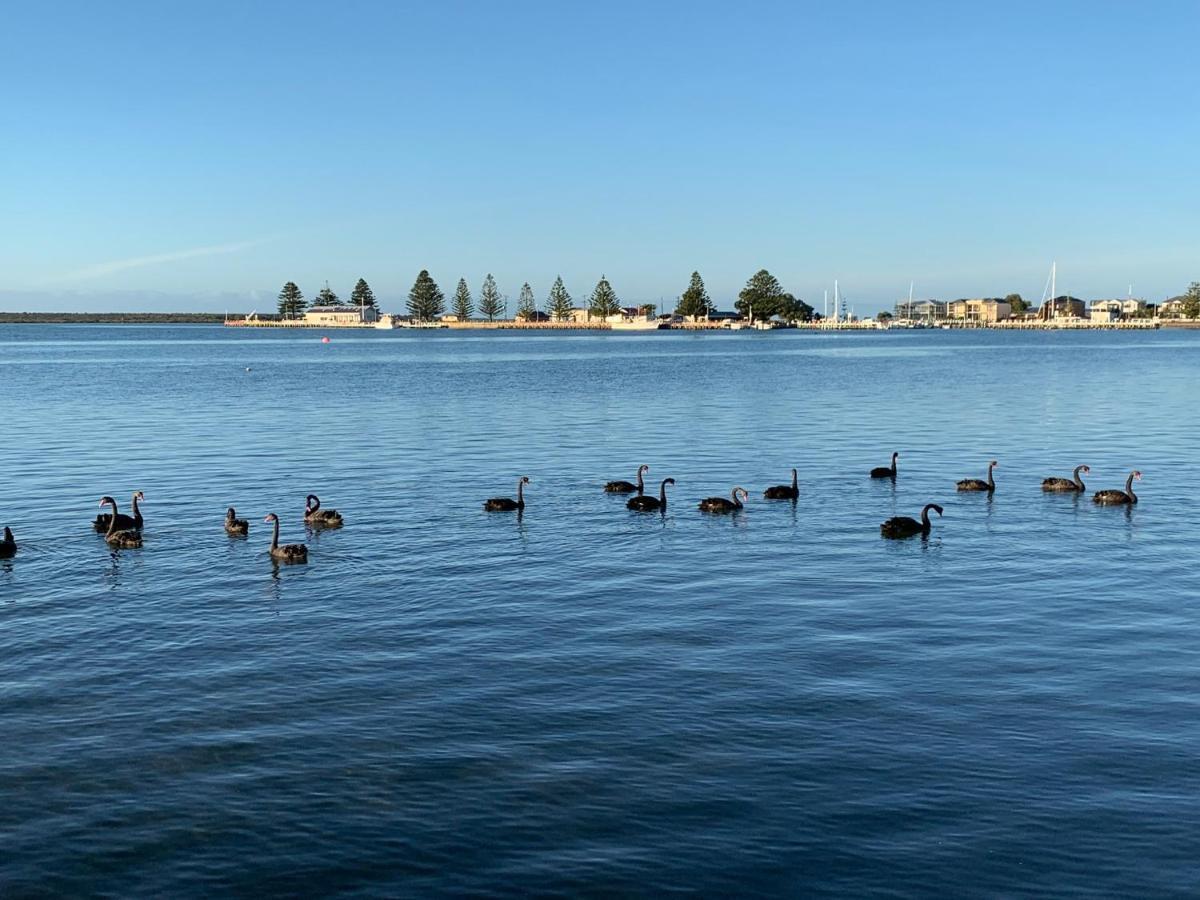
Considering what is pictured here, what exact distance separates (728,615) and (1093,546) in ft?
45.7

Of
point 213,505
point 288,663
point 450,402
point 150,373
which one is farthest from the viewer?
point 150,373

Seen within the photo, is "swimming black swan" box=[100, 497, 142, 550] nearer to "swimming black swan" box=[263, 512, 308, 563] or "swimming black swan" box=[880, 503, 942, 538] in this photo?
"swimming black swan" box=[263, 512, 308, 563]

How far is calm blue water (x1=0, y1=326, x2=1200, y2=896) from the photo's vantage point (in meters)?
15.2

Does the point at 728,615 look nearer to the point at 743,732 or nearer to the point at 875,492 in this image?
the point at 743,732

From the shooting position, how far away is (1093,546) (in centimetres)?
3391

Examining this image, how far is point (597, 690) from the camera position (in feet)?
69.6

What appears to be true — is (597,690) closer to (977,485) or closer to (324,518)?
(324,518)

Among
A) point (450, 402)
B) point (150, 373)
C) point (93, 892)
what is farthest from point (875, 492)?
point (150, 373)

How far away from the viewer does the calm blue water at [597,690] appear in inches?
597

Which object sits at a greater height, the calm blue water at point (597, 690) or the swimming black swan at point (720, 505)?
the swimming black swan at point (720, 505)

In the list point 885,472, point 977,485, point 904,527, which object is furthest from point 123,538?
point 977,485

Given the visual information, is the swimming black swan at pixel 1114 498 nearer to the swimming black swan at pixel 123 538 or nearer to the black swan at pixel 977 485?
the black swan at pixel 977 485

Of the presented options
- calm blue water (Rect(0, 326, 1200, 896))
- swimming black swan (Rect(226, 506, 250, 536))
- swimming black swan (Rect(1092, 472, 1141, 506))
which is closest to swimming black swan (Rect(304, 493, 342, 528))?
calm blue water (Rect(0, 326, 1200, 896))

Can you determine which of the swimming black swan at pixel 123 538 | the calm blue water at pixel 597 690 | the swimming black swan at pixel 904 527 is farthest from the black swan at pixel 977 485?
the swimming black swan at pixel 123 538
